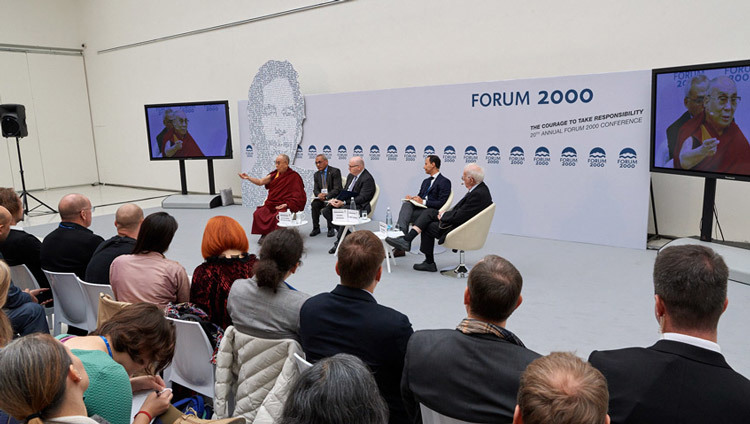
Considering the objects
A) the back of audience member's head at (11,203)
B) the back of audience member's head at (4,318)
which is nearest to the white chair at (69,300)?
the back of audience member's head at (11,203)

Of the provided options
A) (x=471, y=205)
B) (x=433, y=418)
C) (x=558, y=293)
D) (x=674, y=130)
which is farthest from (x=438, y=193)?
(x=433, y=418)

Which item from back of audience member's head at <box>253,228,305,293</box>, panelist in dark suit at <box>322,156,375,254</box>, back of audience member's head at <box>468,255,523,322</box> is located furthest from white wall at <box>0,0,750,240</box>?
back of audience member's head at <box>253,228,305,293</box>

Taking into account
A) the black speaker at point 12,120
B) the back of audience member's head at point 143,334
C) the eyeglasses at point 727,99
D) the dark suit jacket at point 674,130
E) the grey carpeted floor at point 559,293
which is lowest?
the grey carpeted floor at point 559,293

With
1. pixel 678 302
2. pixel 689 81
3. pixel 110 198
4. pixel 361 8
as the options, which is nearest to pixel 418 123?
pixel 361 8

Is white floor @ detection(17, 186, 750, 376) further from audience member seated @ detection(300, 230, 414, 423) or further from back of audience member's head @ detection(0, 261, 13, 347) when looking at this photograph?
back of audience member's head @ detection(0, 261, 13, 347)

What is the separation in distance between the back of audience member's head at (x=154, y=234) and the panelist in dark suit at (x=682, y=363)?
2.30 meters

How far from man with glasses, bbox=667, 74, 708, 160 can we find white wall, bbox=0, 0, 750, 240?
3.35 feet

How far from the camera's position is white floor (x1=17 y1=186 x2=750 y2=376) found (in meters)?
3.90

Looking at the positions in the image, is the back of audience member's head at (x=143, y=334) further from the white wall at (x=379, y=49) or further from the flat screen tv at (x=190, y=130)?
the flat screen tv at (x=190, y=130)

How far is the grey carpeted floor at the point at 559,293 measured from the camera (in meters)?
3.90

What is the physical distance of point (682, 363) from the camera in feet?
4.94

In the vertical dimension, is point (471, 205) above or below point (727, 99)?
below

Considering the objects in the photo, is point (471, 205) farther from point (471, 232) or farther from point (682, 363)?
point (682, 363)

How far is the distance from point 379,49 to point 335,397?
883 centimetres
